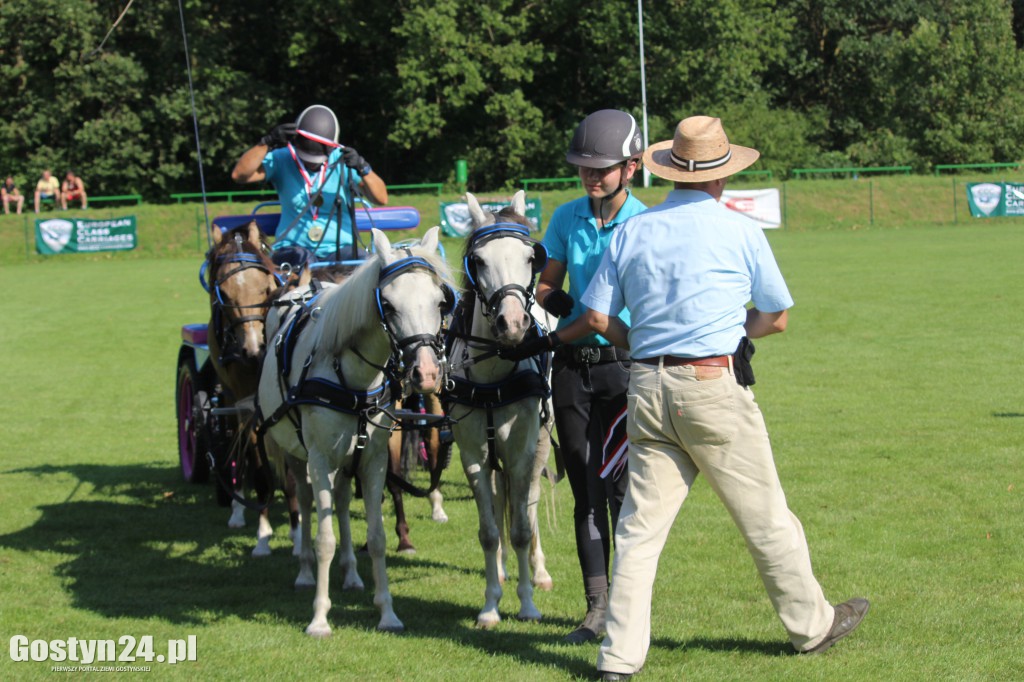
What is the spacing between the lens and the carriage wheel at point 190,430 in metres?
9.80

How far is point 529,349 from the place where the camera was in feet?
19.5

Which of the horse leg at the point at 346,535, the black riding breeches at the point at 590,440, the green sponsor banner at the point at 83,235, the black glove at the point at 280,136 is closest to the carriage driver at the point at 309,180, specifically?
the black glove at the point at 280,136

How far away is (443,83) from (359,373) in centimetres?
4253

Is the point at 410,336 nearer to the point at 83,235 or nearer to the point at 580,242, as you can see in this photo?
the point at 580,242

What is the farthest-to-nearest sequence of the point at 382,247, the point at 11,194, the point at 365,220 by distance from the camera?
the point at 11,194 < the point at 365,220 < the point at 382,247

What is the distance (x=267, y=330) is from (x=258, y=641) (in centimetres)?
245

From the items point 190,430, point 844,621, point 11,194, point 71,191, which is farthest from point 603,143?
point 11,194

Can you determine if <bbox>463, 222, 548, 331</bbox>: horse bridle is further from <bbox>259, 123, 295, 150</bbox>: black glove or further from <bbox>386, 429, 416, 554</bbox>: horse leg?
<bbox>259, 123, 295, 150</bbox>: black glove

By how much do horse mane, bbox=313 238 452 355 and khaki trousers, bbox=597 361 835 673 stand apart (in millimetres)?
1354

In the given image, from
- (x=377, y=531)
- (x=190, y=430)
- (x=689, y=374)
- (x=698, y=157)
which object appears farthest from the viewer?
(x=190, y=430)

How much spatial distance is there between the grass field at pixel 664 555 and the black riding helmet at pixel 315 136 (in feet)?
8.64

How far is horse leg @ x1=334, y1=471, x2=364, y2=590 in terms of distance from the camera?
677 cm

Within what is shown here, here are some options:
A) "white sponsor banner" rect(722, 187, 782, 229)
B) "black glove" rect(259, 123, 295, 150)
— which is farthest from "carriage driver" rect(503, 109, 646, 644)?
"white sponsor banner" rect(722, 187, 782, 229)

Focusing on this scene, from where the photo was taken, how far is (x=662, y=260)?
16.1 feet
